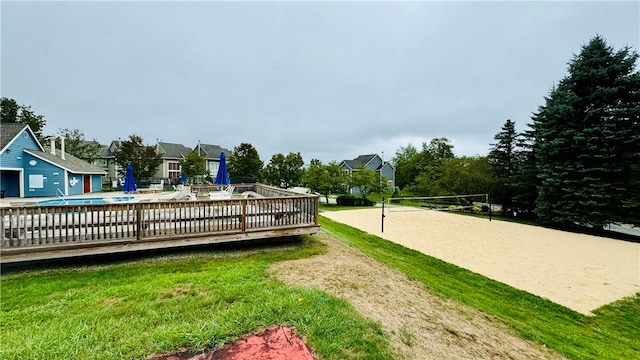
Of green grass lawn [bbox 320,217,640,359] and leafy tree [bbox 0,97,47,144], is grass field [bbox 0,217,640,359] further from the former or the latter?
leafy tree [bbox 0,97,47,144]

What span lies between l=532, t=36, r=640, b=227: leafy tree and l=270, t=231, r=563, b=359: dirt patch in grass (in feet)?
49.8

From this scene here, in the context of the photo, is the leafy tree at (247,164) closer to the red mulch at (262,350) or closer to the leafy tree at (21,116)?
the leafy tree at (21,116)

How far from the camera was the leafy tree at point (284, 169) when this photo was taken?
2811cm

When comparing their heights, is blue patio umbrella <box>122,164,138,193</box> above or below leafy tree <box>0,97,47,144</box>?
below

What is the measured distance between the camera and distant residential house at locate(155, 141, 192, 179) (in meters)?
37.8

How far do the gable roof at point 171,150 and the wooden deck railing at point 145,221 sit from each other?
123 feet

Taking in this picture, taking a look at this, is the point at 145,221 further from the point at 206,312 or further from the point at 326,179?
the point at 326,179

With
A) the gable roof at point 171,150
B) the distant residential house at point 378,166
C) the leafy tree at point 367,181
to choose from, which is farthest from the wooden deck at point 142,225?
the gable roof at point 171,150

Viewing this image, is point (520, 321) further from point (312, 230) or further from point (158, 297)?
point (158, 297)

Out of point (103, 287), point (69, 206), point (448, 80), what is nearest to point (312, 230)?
point (103, 287)

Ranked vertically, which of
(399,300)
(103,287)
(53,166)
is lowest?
(399,300)

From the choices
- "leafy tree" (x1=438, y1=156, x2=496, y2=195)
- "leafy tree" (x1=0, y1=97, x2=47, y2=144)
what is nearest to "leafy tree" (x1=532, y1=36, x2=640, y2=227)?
"leafy tree" (x1=438, y1=156, x2=496, y2=195)

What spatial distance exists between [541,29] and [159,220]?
66.5ft

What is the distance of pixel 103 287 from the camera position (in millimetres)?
3805
